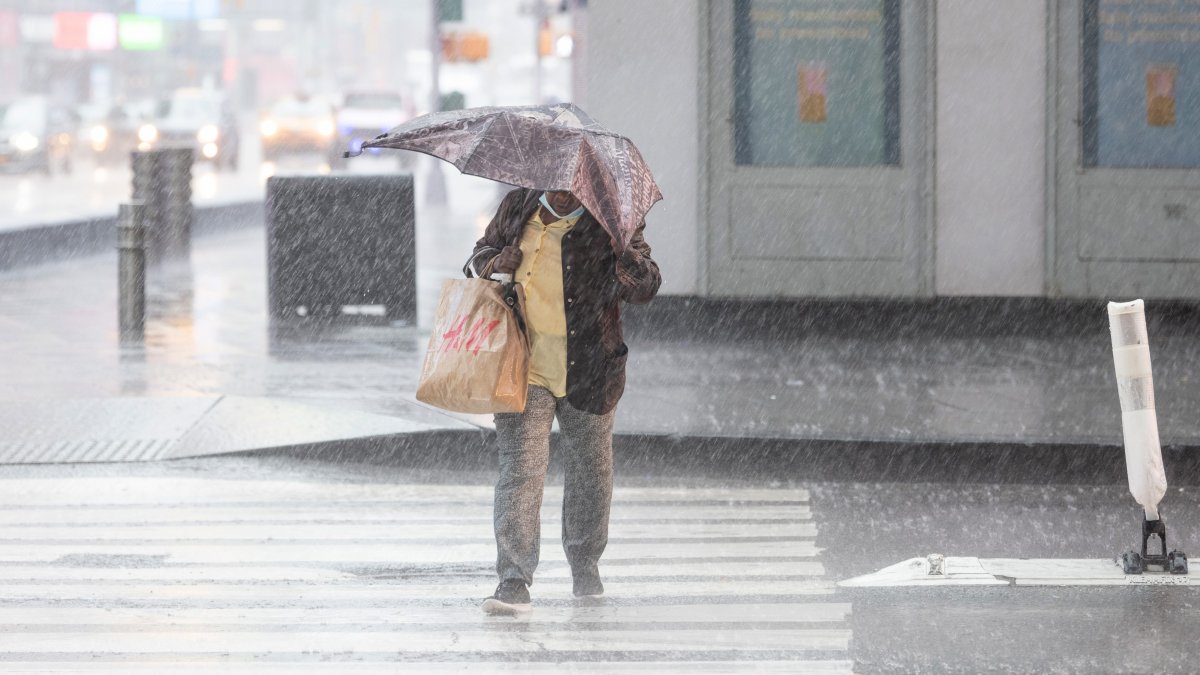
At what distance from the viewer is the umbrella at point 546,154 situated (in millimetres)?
6352

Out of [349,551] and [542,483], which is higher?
[542,483]

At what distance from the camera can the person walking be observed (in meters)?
6.69

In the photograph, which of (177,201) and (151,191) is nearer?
(151,191)

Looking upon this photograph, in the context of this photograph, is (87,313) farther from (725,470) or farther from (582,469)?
(582,469)

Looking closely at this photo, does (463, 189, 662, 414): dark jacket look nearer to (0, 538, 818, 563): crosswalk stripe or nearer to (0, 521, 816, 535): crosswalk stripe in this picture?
(0, 538, 818, 563): crosswalk stripe

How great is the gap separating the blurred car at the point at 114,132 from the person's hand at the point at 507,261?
41187 mm

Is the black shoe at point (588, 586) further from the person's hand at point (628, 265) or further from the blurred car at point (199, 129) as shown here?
the blurred car at point (199, 129)

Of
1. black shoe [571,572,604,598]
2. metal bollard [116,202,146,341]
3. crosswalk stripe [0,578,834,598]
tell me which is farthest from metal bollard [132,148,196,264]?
black shoe [571,572,604,598]

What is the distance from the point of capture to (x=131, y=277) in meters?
13.5

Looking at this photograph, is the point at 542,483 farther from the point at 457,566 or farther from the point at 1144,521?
the point at 1144,521

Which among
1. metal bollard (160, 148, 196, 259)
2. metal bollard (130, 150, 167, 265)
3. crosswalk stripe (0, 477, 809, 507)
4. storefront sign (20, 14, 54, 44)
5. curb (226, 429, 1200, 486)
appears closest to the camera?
crosswalk stripe (0, 477, 809, 507)

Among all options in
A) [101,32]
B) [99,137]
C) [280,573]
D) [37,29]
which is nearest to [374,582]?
[280,573]

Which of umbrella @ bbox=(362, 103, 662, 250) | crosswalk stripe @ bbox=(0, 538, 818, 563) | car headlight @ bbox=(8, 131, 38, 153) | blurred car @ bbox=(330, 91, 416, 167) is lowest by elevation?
crosswalk stripe @ bbox=(0, 538, 818, 563)

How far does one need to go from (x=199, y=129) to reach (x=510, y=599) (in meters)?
41.8
